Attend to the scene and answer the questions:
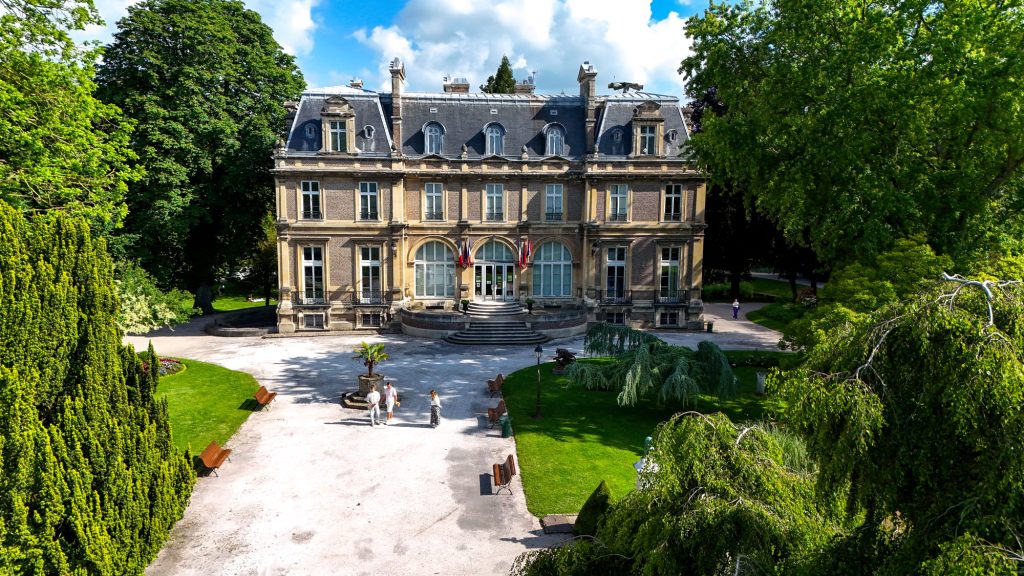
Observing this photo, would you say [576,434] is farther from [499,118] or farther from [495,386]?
[499,118]

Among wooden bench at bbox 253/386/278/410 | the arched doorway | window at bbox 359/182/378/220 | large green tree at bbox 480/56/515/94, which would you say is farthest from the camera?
large green tree at bbox 480/56/515/94

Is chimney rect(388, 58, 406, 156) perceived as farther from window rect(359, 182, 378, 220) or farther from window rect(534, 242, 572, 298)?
window rect(534, 242, 572, 298)

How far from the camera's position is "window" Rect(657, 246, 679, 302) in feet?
112

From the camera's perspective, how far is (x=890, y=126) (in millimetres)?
17234

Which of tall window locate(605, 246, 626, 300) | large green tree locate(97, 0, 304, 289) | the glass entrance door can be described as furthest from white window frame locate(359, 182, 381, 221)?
tall window locate(605, 246, 626, 300)

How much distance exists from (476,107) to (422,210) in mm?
7391

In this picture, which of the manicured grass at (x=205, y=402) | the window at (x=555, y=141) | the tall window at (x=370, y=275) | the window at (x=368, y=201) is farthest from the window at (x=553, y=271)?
the manicured grass at (x=205, y=402)

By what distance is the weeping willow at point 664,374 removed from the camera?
55.3ft

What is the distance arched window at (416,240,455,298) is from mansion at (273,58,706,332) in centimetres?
9

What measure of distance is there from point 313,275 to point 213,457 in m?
19.7

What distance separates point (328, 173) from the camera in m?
31.5

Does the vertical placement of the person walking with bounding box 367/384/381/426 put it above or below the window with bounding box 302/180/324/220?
below

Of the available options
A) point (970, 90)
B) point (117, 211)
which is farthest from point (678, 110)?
point (117, 211)

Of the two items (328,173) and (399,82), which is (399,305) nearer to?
(328,173)
